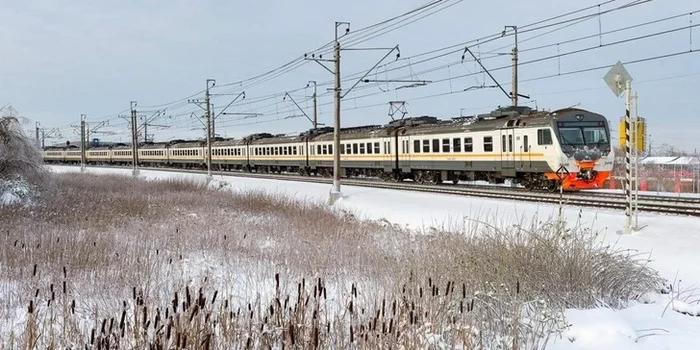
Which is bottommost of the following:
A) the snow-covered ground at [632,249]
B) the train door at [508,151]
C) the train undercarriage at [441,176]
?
the snow-covered ground at [632,249]

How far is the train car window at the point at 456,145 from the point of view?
2474cm

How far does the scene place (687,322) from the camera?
5887 millimetres

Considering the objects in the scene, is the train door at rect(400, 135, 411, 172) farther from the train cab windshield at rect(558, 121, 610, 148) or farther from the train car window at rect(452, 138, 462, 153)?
the train cab windshield at rect(558, 121, 610, 148)

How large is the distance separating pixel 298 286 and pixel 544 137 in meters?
17.3

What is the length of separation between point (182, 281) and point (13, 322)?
186cm

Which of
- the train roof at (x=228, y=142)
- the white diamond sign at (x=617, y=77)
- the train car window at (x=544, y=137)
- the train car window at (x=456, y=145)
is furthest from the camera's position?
the train roof at (x=228, y=142)

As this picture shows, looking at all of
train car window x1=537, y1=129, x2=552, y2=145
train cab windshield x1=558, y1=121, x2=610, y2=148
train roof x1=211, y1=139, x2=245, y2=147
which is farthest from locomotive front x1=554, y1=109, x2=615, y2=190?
train roof x1=211, y1=139, x2=245, y2=147

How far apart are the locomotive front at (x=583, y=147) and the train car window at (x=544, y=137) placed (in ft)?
1.03

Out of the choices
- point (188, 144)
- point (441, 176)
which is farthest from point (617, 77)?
point (188, 144)

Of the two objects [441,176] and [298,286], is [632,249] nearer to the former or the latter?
[298,286]

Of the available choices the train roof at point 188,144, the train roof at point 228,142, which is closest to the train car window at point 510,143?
the train roof at point 228,142

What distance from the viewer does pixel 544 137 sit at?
20.4m

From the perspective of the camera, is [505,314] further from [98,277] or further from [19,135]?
[19,135]

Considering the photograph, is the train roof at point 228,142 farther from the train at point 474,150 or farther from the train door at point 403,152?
the train door at point 403,152
